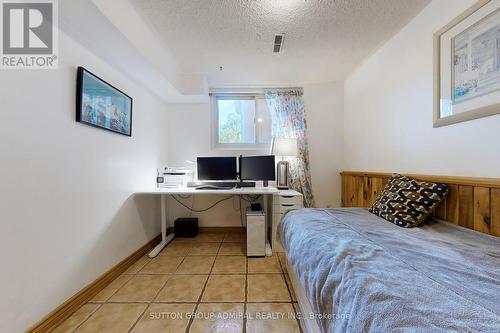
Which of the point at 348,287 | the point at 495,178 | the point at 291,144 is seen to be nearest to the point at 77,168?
the point at 348,287

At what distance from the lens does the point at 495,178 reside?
1124 mm

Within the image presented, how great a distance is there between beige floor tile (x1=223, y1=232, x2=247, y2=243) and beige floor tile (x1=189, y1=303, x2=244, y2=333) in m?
1.25

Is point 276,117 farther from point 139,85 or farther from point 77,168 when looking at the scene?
point 77,168

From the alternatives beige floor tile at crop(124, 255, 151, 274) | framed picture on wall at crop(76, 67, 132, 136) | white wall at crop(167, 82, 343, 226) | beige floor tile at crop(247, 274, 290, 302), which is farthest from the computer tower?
framed picture on wall at crop(76, 67, 132, 136)

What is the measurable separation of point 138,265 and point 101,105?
1.61m

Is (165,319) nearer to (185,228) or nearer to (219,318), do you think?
(219,318)

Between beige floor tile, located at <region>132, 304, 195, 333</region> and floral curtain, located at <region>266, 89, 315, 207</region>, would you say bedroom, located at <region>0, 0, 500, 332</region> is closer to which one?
beige floor tile, located at <region>132, 304, 195, 333</region>

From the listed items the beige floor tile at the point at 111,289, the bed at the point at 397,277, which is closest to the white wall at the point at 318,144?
the beige floor tile at the point at 111,289

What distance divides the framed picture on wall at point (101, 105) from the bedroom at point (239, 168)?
0.01 metres

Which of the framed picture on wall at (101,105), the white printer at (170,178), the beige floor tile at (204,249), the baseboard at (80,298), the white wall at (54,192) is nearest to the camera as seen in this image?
the white wall at (54,192)

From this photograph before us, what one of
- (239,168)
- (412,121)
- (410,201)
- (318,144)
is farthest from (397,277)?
(318,144)

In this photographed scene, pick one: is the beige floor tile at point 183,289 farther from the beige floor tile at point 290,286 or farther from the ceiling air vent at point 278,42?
the ceiling air vent at point 278,42

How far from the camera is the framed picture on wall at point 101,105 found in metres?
1.50

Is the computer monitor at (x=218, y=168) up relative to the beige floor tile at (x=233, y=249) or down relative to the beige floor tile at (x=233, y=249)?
up
